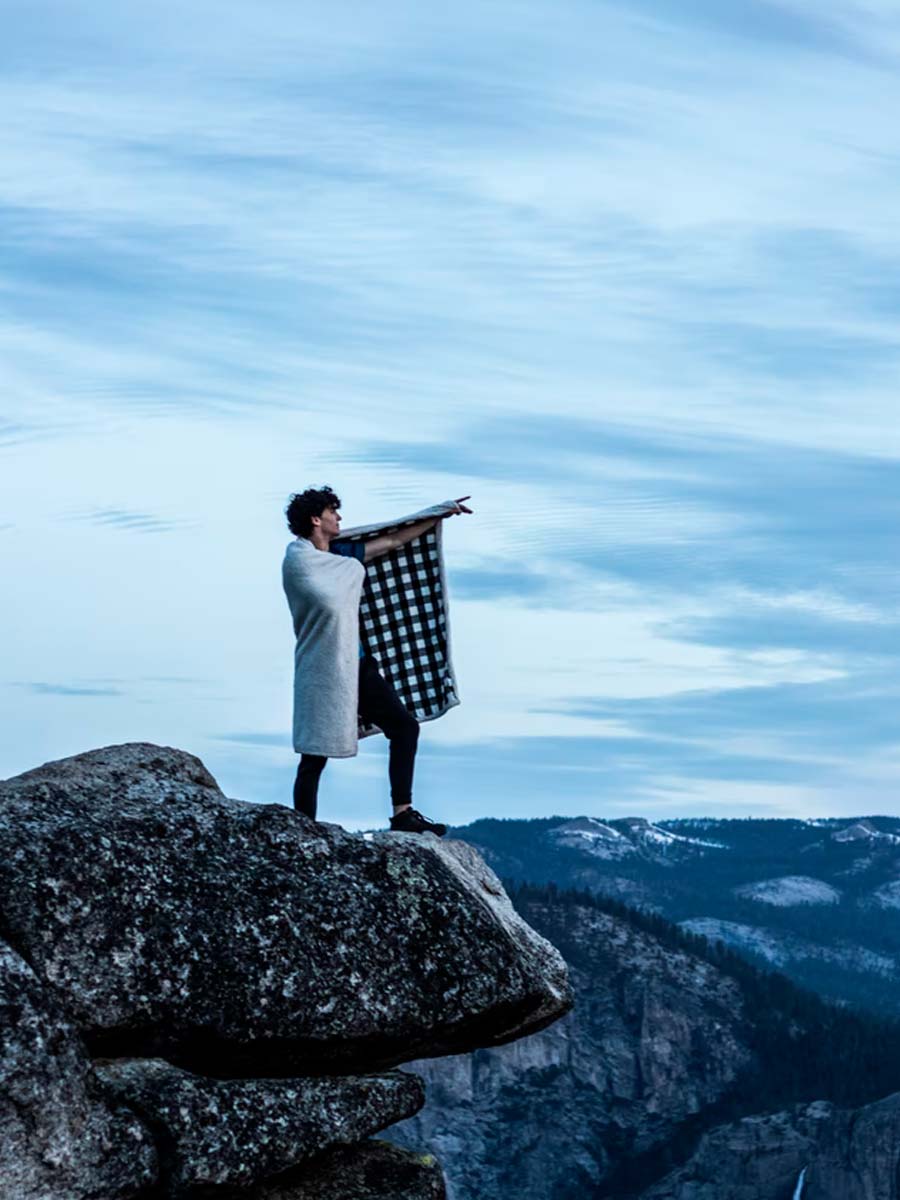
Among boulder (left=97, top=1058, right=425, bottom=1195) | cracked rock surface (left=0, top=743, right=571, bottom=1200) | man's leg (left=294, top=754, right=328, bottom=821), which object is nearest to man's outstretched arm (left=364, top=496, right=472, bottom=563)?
man's leg (left=294, top=754, right=328, bottom=821)

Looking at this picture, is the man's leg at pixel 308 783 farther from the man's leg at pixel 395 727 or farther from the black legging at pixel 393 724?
the man's leg at pixel 395 727

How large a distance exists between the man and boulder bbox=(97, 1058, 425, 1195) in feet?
13.7

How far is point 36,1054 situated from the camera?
17297mm

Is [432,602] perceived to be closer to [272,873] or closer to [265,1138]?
[272,873]

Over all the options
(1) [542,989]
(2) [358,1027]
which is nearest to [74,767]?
(2) [358,1027]

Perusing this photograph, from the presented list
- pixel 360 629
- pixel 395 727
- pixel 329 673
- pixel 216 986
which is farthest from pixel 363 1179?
pixel 360 629

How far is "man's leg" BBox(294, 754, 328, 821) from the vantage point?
22656 millimetres

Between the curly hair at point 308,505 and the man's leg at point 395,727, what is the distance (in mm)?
2122

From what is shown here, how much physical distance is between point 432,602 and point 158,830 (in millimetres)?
6898

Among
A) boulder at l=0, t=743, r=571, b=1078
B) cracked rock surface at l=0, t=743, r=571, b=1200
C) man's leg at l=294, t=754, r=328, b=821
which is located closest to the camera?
cracked rock surface at l=0, t=743, r=571, b=1200

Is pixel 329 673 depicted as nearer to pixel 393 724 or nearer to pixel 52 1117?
pixel 393 724

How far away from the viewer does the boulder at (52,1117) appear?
17.0 metres

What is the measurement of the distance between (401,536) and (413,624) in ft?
4.75

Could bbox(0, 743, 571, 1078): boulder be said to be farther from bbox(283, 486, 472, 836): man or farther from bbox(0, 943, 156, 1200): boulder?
bbox(283, 486, 472, 836): man
